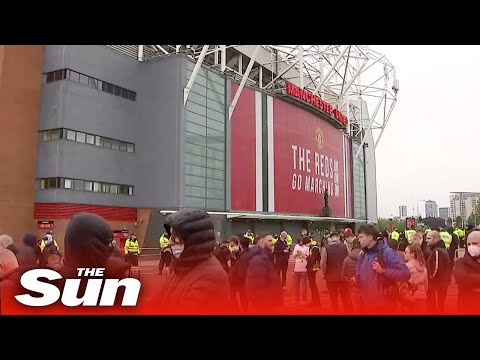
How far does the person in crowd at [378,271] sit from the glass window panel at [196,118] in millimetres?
21634

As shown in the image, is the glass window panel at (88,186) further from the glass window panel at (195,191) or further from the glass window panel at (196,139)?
the glass window panel at (196,139)

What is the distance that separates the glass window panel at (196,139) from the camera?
26398mm

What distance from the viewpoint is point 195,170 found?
26.9 m

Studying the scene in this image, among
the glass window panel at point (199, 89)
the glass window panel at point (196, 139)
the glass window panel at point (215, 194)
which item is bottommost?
the glass window panel at point (215, 194)

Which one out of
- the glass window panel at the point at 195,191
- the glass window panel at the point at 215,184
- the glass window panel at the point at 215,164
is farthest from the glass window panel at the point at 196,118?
the glass window panel at the point at 195,191

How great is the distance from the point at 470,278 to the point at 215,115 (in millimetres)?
23530

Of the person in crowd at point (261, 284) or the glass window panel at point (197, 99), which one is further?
the glass window panel at point (197, 99)

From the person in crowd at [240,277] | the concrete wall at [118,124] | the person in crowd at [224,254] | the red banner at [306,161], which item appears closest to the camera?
the person in crowd at [240,277]

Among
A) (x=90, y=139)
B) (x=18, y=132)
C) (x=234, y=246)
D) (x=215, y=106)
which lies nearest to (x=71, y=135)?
(x=90, y=139)

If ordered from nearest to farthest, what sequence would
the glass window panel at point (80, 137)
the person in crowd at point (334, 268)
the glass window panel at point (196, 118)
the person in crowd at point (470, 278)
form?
1. the person in crowd at point (470, 278)
2. the person in crowd at point (334, 268)
3. the glass window panel at point (80, 137)
4. the glass window panel at point (196, 118)
